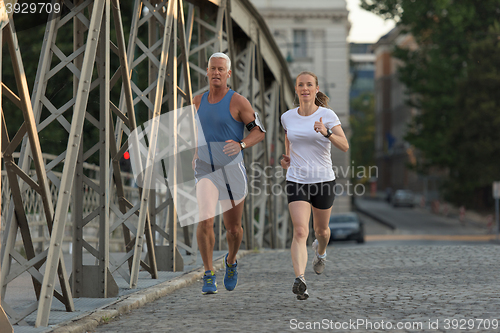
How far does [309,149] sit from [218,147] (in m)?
0.79

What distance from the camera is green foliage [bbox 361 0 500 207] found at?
127 ft

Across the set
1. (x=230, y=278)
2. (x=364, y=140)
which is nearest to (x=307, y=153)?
(x=230, y=278)

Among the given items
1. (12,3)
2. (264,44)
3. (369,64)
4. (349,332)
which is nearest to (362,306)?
(349,332)

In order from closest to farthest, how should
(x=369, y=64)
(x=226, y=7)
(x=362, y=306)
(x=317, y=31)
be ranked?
(x=362, y=306)
(x=226, y=7)
(x=317, y=31)
(x=369, y=64)

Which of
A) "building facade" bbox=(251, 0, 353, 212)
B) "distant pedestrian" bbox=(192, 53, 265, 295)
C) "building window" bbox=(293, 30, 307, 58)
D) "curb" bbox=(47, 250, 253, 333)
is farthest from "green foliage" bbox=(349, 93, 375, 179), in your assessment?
"distant pedestrian" bbox=(192, 53, 265, 295)

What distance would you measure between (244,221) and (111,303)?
7186 millimetres

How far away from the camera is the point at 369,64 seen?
153 m

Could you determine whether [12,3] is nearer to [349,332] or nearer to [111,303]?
[111,303]

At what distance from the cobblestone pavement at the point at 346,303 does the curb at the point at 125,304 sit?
68 mm

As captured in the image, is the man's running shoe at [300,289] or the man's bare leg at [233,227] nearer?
the man's running shoe at [300,289]

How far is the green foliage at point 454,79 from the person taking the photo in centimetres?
3856

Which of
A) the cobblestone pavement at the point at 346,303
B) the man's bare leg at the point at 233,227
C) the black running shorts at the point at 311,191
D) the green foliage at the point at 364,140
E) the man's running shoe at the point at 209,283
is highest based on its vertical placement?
the green foliage at the point at 364,140

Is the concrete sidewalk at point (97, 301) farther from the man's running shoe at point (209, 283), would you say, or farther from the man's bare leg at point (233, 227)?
the man's bare leg at point (233, 227)

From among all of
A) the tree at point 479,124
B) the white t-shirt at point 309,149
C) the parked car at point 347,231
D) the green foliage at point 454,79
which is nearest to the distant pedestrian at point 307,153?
the white t-shirt at point 309,149
